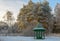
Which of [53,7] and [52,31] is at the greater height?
[53,7]

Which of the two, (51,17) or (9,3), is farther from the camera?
(51,17)

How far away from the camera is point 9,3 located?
758 inches

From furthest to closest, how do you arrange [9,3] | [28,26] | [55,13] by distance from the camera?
[55,13] < [28,26] < [9,3]

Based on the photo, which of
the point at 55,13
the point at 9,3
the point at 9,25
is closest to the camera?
the point at 9,3


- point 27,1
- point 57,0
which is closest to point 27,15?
point 27,1

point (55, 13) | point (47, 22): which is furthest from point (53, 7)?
point (47, 22)

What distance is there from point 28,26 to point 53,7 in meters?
4.69

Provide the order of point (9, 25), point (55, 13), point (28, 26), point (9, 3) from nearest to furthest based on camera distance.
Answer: point (9, 3) → point (28, 26) → point (55, 13) → point (9, 25)

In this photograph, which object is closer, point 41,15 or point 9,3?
point 9,3

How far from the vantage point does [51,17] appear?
21.4m

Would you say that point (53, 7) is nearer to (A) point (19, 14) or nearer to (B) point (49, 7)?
(B) point (49, 7)

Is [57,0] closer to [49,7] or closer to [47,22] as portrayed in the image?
[49,7]

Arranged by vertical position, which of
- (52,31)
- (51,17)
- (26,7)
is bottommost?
(52,31)

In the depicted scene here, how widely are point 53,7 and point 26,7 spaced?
3663 mm
